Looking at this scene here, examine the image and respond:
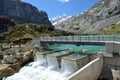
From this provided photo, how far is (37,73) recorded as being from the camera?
99.7 feet

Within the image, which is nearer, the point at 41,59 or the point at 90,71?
the point at 90,71

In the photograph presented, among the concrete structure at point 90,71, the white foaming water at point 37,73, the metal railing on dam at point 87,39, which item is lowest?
the white foaming water at point 37,73

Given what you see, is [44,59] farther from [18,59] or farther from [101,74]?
[101,74]

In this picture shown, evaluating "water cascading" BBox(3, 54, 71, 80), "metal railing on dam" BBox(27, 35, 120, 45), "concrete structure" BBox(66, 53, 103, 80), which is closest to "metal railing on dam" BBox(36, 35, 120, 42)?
"metal railing on dam" BBox(27, 35, 120, 45)

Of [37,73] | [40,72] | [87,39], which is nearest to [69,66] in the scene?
[40,72]

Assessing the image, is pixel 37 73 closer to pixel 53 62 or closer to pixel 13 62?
pixel 53 62

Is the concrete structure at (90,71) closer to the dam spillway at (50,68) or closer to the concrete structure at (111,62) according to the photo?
the concrete structure at (111,62)

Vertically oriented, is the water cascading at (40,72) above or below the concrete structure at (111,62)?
below

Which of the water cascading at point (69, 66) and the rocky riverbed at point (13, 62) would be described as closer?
the water cascading at point (69, 66)

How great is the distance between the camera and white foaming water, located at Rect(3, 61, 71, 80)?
27.3 metres

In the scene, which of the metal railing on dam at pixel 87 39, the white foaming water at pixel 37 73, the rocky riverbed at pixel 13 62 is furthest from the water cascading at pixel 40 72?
the metal railing on dam at pixel 87 39

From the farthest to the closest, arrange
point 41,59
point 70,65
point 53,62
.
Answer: point 41,59, point 53,62, point 70,65

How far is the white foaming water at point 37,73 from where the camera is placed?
2730cm

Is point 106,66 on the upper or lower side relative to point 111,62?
lower
